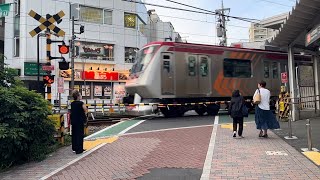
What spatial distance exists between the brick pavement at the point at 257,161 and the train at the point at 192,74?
7.76m

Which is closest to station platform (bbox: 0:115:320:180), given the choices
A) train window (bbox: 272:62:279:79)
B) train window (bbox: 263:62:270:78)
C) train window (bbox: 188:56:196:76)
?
train window (bbox: 188:56:196:76)

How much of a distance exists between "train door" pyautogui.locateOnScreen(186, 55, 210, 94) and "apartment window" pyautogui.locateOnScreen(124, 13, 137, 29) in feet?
65.1

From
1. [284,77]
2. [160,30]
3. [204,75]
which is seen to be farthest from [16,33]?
[284,77]

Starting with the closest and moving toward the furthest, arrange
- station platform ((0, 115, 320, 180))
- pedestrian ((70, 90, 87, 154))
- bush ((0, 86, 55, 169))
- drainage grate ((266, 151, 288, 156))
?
Answer: station platform ((0, 115, 320, 180)), bush ((0, 86, 55, 169)), drainage grate ((266, 151, 288, 156)), pedestrian ((70, 90, 87, 154))

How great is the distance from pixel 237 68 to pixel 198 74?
2.83m

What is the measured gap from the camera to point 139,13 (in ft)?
130

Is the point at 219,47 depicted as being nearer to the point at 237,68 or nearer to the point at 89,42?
the point at 237,68

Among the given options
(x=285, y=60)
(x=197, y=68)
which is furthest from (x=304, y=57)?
(x=197, y=68)

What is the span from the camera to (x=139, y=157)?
8.71 m

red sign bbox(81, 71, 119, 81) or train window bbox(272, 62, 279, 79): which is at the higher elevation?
red sign bbox(81, 71, 119, 81)

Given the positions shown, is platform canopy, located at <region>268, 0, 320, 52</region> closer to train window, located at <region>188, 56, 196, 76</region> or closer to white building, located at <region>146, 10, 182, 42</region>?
Result: train window, located at <region>188, 56, 196, 76</region>

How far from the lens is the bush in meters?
8.16

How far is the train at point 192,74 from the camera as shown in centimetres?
1797

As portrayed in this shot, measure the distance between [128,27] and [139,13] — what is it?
2.80 m
